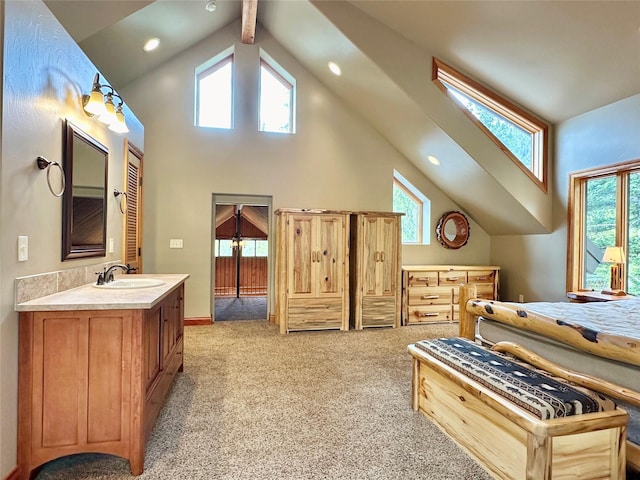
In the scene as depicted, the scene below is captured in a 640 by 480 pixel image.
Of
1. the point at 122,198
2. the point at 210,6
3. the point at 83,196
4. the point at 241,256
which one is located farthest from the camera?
the point at 241,256

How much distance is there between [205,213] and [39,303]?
3.42 m

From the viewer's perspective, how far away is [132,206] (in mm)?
3957

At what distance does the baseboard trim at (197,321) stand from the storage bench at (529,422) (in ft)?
12.3

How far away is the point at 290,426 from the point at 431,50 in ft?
14.6

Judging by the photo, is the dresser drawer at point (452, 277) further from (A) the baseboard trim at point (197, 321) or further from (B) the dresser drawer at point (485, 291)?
(A) the baseboard trim at point (197, 321)

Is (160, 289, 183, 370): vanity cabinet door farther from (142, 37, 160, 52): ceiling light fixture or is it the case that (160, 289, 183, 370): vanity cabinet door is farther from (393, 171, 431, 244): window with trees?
(393, 171, 431, 244): window with trees

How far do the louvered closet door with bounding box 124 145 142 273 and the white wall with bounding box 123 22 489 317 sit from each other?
1.86ft

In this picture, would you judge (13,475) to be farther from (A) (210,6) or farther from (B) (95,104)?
(A) (210,6)

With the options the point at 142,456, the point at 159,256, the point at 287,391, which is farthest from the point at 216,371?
the point at 159,256

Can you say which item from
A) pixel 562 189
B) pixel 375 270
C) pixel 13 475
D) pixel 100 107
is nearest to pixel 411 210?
pixel 375 270

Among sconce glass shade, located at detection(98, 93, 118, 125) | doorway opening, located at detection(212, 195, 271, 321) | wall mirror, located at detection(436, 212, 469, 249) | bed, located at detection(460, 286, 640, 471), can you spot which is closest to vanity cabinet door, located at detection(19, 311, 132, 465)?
sconce glass shade, located at detection(98, 93, 118, 125)

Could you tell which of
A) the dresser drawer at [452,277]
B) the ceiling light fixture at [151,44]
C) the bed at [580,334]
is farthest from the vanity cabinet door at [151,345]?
the dresser drawer at [452,277]

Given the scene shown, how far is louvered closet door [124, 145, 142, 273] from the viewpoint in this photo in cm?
371

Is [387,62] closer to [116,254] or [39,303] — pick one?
[116,254]
